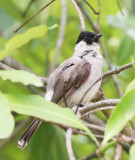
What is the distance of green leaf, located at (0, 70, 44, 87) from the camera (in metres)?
1.72

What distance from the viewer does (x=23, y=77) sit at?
175 cm

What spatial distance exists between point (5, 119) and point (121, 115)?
18.9 inches

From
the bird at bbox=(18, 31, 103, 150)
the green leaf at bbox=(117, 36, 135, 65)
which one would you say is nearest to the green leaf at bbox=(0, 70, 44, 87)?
the bird at bbox=(18, 31, 103, 150)

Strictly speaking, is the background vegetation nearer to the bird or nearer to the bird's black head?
the bird's black head

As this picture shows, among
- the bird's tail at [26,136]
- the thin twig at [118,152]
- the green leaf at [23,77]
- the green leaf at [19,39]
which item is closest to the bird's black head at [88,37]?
the bird's tail at [26,136]

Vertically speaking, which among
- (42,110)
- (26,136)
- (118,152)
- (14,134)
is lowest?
(14,134)

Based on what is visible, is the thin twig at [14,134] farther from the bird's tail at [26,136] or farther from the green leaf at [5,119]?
the green leaf at [5,119]

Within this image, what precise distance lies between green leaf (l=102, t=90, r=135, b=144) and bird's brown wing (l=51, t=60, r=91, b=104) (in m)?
1.84

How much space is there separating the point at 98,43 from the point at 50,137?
1.15 meters

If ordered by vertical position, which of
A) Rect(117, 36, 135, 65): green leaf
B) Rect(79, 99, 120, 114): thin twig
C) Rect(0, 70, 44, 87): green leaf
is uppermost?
Rect(0, 70, 44, 87): green leaf

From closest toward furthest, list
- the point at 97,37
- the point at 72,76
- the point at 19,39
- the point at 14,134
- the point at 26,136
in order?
1. the point at 19,39
2. the point at 26,136
3. the point at 72,76
4. the point at 97,37
5. the point at 14,134

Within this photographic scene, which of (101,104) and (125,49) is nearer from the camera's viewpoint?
(101,104)

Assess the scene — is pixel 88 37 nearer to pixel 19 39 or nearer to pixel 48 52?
pixel 48 52

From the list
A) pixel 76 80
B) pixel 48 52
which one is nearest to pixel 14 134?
pixel 48 52
